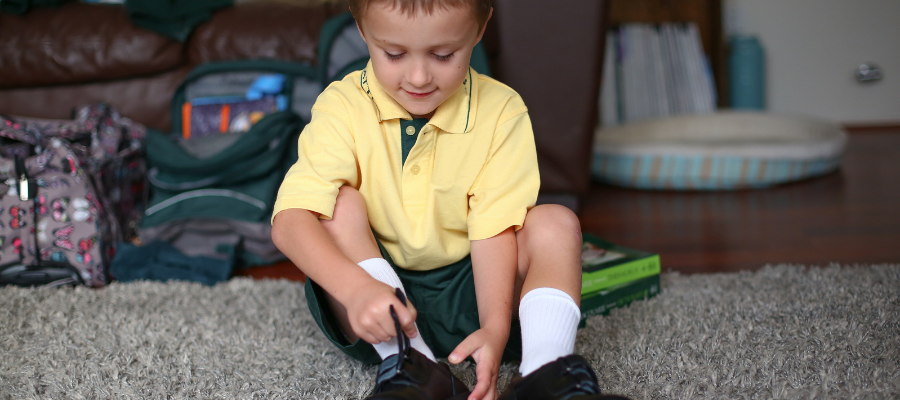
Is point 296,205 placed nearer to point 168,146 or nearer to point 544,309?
point 544,309

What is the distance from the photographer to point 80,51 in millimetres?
1773

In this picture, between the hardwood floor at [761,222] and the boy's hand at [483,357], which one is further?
the hardwood floor at [761,222]

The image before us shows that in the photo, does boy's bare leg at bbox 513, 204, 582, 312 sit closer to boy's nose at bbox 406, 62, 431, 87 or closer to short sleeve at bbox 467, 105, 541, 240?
short sleeve at bbox 467, 105, 541, 240

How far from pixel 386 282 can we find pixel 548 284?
6.8 inches

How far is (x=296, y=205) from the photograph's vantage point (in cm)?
71

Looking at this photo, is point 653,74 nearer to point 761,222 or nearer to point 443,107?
point 761,222

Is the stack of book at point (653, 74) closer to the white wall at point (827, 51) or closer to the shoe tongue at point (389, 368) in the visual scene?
the white wall at point (827, 51)

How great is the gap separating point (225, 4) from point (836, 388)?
1.76m

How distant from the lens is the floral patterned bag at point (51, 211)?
1.23 m

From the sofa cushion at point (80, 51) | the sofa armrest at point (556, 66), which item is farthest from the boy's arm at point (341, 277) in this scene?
the sofa cushion at point (80, 51)

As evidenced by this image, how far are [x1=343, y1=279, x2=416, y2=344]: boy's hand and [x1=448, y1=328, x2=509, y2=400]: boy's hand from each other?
63 mm

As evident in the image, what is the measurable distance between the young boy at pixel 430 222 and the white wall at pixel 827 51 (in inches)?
98.5

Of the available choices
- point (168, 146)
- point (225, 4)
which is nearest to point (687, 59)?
point (225, 4)

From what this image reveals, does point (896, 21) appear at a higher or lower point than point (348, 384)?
higher
